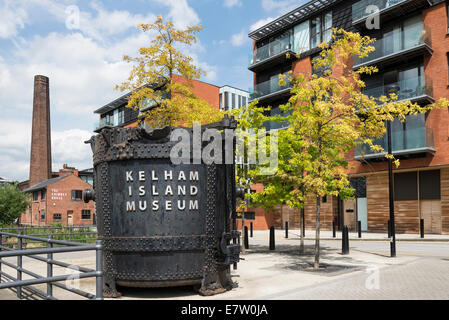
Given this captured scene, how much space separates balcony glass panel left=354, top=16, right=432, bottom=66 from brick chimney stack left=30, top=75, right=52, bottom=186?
46.6m

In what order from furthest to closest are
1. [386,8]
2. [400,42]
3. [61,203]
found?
[61,203] < [386,8] < [400,42]

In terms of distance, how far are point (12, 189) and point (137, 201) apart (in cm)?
3146

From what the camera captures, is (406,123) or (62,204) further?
(62,204)

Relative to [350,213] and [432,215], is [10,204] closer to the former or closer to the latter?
[350,213]

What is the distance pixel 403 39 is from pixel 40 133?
163 feet

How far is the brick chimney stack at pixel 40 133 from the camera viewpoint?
5741 centimetres

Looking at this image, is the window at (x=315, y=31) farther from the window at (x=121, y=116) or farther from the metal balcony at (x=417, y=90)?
the window at (x=121, y=116)

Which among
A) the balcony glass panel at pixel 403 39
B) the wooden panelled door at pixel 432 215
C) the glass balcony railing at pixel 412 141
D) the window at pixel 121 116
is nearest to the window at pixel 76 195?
the window at pixel 121 116

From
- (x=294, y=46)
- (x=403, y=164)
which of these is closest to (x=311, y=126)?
(x=403, y=164)

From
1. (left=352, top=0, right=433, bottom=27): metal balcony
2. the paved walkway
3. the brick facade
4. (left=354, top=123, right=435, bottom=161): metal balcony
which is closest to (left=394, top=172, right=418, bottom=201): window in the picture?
(left=354, top=123, right=435, bottom=161): metal balcony

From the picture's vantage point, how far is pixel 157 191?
25.2 ft

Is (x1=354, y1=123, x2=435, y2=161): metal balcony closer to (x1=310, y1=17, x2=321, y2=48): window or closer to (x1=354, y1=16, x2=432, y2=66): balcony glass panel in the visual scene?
(x1=354, y1=16, x2=432, y2=66): balcony glass panel

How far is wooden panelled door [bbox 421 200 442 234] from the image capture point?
83.5ft

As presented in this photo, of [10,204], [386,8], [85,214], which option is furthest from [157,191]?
[85,214]
